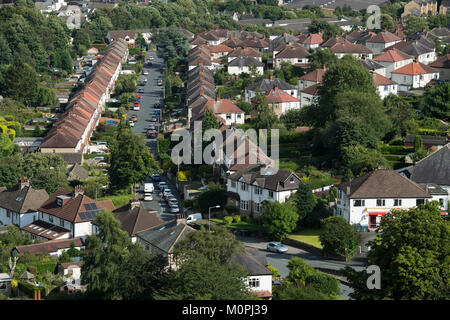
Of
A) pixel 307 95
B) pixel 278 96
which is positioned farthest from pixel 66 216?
pixel 307 95

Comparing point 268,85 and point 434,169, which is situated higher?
point 268,85

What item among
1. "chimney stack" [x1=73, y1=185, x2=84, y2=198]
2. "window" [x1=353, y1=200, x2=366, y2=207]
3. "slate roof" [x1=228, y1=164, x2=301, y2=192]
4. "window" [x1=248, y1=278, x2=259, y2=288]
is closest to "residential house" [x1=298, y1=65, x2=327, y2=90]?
"slate roof" [x1=228, y1=164, x2=301, y2=192]

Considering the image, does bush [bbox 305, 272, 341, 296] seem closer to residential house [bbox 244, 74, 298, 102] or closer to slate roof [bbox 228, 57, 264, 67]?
residential house [bbox 244, 74, 298, 102]

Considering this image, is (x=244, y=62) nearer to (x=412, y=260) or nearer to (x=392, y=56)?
(x=392, y=56)

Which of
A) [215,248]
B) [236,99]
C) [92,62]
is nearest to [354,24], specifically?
[92,62]

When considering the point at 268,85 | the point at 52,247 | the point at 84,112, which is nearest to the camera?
the point at 52,247
